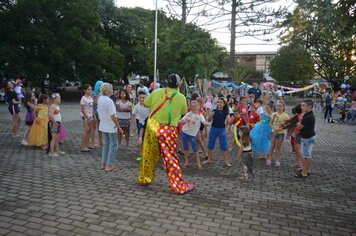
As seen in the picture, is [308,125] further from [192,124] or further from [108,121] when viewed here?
[108,121]

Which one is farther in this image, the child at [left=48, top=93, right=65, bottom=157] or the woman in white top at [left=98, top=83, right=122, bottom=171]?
the child at [left=48, top=93, right=65, bottom=157]

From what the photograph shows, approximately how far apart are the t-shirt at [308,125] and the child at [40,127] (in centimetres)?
628

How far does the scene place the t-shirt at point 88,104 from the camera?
8.01 meters

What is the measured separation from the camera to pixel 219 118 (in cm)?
737

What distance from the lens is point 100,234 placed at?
3871 millimetres

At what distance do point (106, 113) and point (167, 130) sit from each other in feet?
5.33

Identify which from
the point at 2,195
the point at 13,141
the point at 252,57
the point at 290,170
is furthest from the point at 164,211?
the point at 252,57

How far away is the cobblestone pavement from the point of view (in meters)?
4.15

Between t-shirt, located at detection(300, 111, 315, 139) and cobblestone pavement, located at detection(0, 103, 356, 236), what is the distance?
919 millimetres

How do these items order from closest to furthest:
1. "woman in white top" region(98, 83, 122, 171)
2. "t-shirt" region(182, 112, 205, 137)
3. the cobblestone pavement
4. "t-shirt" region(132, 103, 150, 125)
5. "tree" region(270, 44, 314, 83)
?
the cobblestone pavement
"woman in white top" region(98, 83, 122, 171)
"t-shirt" region(182, 112, 205, 137)
"t-shirt" region(132, 103, 150, 125)
"tree" region(270, 44, 314, 83)

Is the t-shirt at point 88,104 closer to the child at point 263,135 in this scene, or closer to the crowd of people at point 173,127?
the crowd of people at point 173,127

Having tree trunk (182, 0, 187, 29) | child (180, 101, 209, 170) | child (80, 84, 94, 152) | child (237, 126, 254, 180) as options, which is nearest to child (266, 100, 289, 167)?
child (237, 126, 254, 180)

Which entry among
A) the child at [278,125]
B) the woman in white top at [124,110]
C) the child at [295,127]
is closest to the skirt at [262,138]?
the child at [278,125]

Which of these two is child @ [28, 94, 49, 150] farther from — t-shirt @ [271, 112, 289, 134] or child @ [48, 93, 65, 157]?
t-shirt @ [271, 112, 289, 134]
